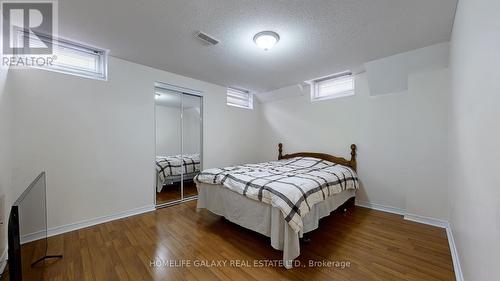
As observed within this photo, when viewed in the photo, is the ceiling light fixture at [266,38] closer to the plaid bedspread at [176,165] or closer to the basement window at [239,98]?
the basement window at [239,98]

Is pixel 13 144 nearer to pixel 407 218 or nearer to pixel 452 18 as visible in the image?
pixel 452 18

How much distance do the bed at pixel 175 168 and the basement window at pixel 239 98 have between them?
5.46 feet

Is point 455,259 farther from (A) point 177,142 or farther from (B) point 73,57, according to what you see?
(B) point 73,57

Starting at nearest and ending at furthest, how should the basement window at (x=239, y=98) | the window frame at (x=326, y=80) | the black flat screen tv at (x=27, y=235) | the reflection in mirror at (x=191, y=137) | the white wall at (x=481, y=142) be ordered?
1. the white wall at (x=481, y=142)
2. the black flat screen tv at (x=27, y=235)
3. the window frame at (x=326, y=80)
4. the reflection in mirror at (x=191, y=137)
5. the basement window at (x=239, y=98)

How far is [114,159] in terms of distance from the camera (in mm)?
2820

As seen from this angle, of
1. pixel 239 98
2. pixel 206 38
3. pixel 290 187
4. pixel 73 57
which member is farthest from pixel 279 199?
pixel 239 98

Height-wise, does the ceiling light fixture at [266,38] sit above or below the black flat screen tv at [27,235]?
above

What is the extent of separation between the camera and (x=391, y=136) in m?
3.07

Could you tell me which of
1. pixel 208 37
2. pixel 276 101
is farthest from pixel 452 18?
pixel 276 101

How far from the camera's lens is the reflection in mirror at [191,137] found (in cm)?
370

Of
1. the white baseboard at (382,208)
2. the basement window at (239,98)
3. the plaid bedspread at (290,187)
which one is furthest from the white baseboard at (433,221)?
the basement window at (239,98)

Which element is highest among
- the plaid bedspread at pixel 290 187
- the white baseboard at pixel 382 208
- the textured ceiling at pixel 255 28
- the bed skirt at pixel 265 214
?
the textured ceiling at pixel 255 28

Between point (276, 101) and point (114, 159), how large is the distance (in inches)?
144

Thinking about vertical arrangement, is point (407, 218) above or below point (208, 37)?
below
